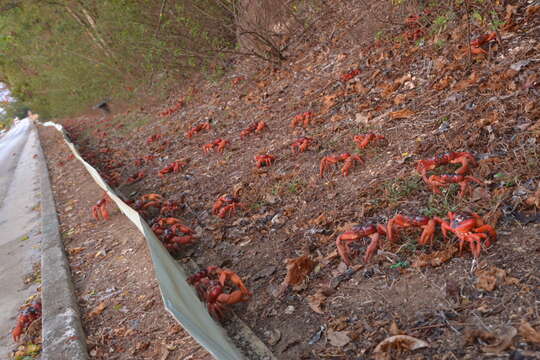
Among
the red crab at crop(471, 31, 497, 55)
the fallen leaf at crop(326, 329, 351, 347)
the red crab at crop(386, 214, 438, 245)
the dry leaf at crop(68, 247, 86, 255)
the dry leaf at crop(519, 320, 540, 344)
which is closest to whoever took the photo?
the dry leaf at crop(519, 320, 540, 344)

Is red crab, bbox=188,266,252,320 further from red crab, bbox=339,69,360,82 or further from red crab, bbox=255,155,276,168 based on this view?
red crab, bbox=339,69,360,82

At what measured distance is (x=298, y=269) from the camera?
3547mm

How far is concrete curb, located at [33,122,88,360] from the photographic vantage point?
3.38 metres

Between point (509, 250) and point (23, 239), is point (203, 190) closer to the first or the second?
point (23, 239)

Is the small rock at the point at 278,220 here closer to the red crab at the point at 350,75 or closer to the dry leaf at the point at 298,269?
the dry leaf at the point at 298,269

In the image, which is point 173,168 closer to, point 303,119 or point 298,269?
point 303,119

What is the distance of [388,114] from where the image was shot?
5.45 metres

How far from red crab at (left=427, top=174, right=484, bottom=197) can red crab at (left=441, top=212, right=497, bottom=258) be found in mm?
542

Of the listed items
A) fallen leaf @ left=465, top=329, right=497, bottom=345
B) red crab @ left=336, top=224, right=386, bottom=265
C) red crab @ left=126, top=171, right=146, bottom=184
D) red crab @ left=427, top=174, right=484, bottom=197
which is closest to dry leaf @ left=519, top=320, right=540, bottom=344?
fallen leaf @ left=465, top=329, right=497, bottom=345

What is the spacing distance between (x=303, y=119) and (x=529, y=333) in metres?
4.78

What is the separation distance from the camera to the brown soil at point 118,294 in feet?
10.5

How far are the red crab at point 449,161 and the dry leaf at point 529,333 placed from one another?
63.4 inches

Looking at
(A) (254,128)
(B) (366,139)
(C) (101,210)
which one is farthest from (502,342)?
(A) (254,128)

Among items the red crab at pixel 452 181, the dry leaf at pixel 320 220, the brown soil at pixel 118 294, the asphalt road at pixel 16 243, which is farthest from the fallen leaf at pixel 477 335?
the asphalt road at pixel 16 243
